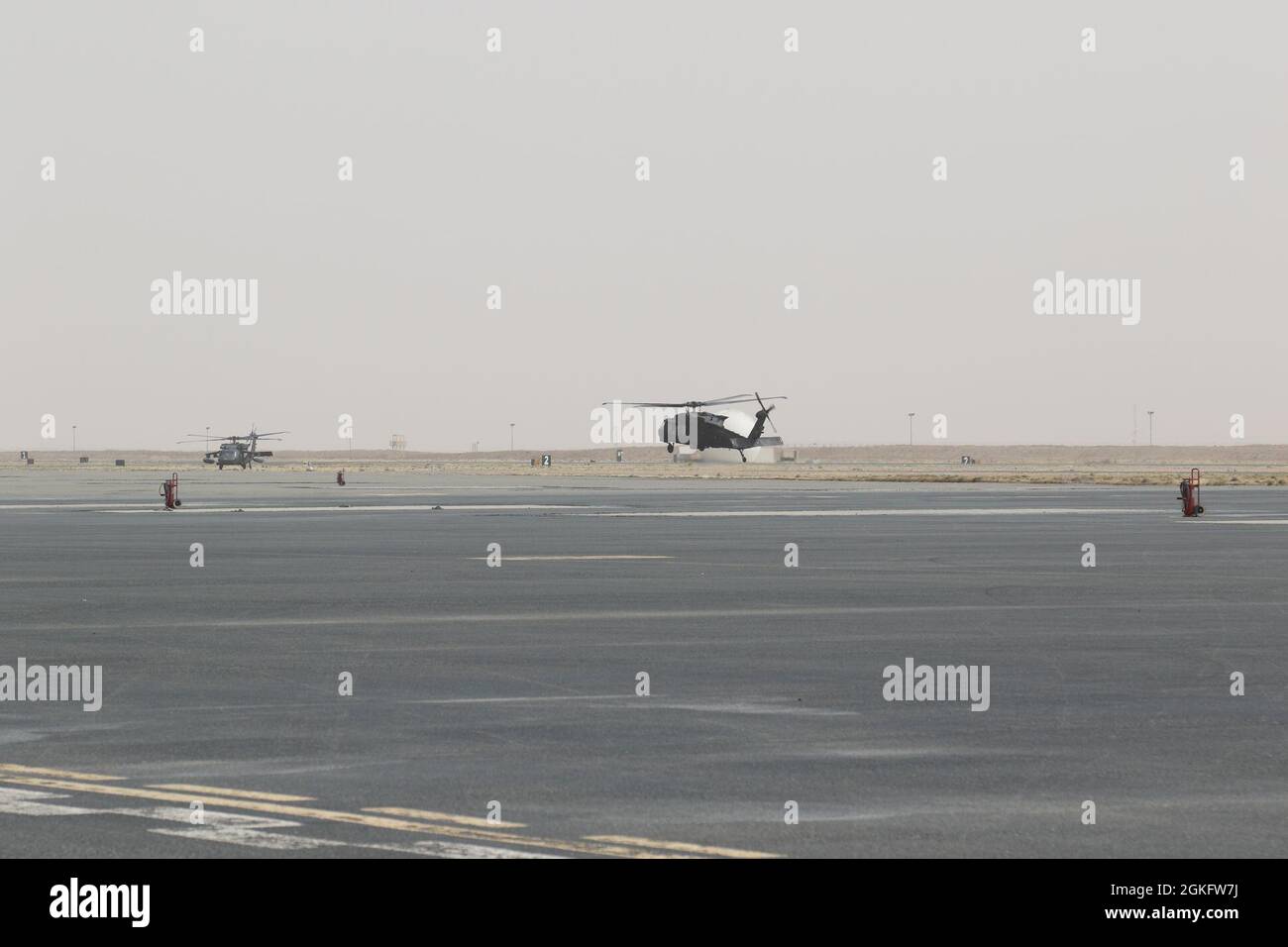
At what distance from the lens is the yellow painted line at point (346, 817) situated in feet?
33.8

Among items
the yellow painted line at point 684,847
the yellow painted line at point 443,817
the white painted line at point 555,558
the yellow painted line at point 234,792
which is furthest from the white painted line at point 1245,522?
the yellow painted line at point 684,847

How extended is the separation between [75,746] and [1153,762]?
8040 mm

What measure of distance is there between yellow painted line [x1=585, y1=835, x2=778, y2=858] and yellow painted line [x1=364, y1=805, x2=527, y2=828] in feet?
2.04

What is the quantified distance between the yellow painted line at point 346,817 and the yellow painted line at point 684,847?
115 millimetres

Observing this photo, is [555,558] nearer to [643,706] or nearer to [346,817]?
[643,706]

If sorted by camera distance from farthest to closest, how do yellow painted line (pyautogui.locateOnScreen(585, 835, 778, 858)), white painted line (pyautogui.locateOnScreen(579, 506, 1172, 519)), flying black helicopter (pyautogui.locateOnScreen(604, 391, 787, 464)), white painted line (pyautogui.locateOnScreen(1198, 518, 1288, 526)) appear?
flying black helicopter (pyautogui.locateOnScreen(604, 391, 787, 464)), white painted line (pyautogui.locateOnScreen(579, 506, 1172, 519)), white painted line (pyautogui.locateOnScreen(1198, 518, 1288, 526)), yellow painted line (pyautogui.locateOnScreen(585, 835, 778, 858))

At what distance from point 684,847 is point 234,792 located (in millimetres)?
3378

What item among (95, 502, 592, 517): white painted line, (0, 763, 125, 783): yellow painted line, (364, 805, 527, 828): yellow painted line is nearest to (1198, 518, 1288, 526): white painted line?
(95, 502, 592, 517): white painted line

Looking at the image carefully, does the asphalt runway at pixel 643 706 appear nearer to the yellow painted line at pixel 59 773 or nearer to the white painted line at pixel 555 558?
the yellow painted line at pixel 59 773

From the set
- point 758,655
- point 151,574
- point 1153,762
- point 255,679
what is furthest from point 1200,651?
point 151,574

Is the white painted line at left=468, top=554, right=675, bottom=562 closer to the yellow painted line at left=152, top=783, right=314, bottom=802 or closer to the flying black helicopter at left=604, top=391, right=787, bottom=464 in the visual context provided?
the yellow painted line at left=152, top=783, right=314, bottom=802

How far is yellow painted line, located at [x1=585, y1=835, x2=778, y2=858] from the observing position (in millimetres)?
10172
